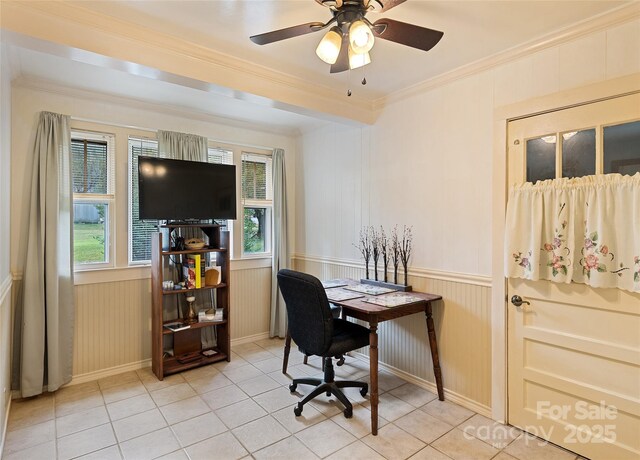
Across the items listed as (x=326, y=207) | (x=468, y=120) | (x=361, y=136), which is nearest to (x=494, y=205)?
(x=468, y=120)

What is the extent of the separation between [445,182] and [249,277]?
2.43 m

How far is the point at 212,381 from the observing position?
303 cm

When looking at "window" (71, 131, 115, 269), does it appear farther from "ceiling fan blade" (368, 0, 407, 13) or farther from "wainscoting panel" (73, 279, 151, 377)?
"ceiling fan blade" (368, 0, 407, 13)

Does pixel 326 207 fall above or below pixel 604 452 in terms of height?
above

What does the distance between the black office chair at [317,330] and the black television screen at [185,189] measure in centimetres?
129

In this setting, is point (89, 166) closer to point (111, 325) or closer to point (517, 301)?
point (111, 325)

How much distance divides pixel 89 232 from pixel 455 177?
319 cm

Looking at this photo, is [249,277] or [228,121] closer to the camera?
[228,121]

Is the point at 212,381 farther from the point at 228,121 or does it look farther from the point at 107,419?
the point at 228,121

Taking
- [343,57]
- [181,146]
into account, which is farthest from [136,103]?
[343,57]

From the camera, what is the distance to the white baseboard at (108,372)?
2979 millimetres

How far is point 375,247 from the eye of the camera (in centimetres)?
320

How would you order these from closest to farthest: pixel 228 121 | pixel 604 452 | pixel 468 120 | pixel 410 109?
1. pixel 604 452
2. pixel 468 120
3. pixel 410 109
4. pixel 228 121

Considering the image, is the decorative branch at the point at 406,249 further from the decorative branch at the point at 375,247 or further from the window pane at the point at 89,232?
the window pane at the point at 89,232
